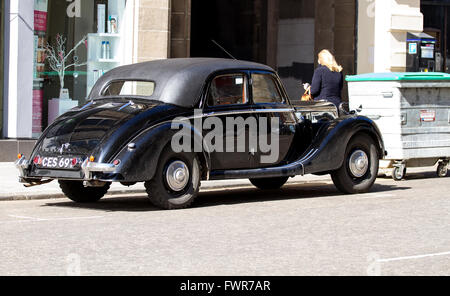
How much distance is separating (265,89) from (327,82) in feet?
10.6

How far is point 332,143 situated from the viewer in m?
A: 11.9

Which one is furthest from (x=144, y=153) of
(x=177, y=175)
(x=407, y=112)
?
(x=407, y=112)

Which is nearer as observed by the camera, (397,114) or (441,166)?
(397,114)

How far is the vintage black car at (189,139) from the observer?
10023mm

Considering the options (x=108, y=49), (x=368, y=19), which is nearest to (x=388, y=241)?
(x=108, y=49)

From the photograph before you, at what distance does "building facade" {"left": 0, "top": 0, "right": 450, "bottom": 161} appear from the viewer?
16.4 m

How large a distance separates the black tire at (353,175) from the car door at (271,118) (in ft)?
2.99

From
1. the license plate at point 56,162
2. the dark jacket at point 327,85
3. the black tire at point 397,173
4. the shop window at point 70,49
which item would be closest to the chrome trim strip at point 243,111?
the license plate at point 56,162

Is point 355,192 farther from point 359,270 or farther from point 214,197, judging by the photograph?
point 359,270

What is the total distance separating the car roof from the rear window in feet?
0.16

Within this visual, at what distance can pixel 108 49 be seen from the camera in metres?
17.7

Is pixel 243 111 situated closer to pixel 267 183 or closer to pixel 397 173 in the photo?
pixel 267 183

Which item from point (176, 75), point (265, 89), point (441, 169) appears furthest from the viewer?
point (441, 169)

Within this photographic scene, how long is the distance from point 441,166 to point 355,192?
320 centimetres
